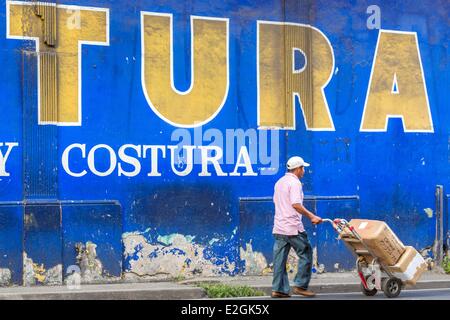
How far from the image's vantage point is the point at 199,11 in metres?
16.3

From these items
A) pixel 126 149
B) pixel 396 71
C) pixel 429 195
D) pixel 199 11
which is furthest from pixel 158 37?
pixel 429 195

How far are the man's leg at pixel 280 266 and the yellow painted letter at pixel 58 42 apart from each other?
12.1ft

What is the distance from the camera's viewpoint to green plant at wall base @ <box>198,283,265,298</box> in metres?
14.5

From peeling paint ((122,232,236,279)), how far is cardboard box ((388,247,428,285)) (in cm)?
327

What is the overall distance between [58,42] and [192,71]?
2.20m

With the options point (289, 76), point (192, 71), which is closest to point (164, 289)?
point (192, 71)

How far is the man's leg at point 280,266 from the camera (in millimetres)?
14000

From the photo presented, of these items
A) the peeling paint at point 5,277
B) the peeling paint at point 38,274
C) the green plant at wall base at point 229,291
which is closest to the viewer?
the green plant at wall base at point 229,291

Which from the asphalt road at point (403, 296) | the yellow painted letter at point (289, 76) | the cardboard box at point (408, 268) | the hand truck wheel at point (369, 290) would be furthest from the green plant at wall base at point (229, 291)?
the yellow painted letter at point (289, 76)

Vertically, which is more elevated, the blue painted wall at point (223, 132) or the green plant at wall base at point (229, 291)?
the blue painted wall at point (223, 132)

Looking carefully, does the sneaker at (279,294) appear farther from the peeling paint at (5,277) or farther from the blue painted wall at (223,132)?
the peeling paint at (5,277)

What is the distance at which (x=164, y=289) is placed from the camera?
14789 mm

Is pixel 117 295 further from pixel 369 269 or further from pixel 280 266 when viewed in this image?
pixel 369 269

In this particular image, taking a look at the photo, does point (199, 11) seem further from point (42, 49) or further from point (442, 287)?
point (442, 287)
